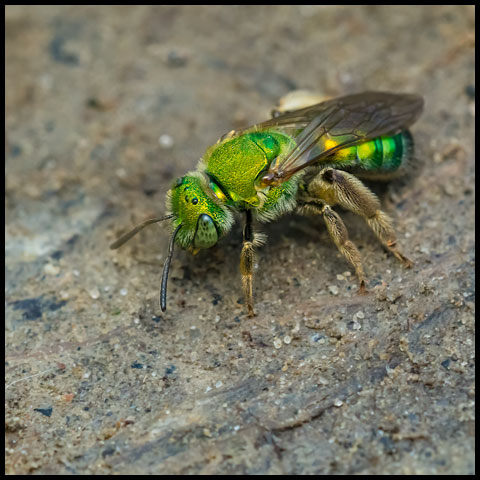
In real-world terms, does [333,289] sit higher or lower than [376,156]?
lower

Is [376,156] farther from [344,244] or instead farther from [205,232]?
[205,232]

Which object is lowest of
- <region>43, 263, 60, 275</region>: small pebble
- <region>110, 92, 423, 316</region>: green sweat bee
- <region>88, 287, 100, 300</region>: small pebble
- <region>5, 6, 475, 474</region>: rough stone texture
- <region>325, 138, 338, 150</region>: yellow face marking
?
<region>43, 263, 60, 275</region>: small pebble

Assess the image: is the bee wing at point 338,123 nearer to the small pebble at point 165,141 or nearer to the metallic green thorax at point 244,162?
the metallic green thorax at point 244,162

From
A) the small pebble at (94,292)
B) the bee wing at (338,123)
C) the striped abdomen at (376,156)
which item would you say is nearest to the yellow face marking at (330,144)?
the bee wing at (338,123)

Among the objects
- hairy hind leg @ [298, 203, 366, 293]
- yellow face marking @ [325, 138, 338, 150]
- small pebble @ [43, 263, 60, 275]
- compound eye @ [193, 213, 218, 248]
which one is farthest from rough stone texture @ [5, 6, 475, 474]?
yellow face marking @ [325, 138, 338, 150]

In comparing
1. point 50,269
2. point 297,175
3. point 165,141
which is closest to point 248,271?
point 297,175

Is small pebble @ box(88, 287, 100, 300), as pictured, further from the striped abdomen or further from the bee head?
the striped abdomen
